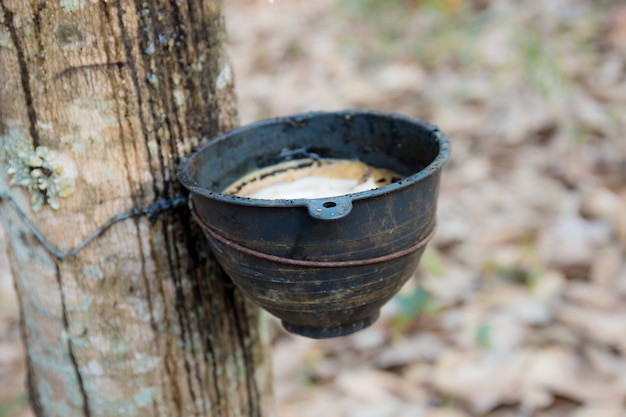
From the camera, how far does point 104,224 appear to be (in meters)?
1.46

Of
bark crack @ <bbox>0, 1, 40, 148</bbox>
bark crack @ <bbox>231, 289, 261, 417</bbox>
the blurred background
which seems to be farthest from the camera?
the blurred background

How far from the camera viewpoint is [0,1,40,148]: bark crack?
131 centimetres

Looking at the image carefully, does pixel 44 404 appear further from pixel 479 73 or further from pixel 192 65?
pixel 479 73

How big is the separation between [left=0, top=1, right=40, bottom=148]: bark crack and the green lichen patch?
1.1 inches

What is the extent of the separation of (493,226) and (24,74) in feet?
7.90

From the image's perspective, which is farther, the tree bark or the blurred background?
the blurred background

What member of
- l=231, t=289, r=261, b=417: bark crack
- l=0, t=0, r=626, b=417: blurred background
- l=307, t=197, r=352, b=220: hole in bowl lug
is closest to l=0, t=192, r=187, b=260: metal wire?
l=231, t=289, r=261, b=417: bark crack

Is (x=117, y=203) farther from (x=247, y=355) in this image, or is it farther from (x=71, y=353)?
(x=247, y=355)

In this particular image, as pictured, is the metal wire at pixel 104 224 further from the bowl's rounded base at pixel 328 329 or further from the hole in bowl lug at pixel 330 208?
the hole in bowl lug at pixel 330 208

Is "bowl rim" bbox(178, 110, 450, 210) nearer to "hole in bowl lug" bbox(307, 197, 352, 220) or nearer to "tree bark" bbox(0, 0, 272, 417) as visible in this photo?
"hole in bowl lug" bbox(307, 197, 352, 220)

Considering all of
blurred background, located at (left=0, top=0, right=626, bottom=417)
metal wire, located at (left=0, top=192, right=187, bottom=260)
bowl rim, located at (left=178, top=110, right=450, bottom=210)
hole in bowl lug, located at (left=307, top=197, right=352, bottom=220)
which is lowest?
blurred background, located at (left=0, top=0, right=626, bottom=417)

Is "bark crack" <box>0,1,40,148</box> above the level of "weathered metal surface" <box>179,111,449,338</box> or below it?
above

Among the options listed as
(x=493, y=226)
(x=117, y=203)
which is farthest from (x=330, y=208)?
(x=493, y=226)

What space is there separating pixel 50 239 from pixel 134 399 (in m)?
0.44
